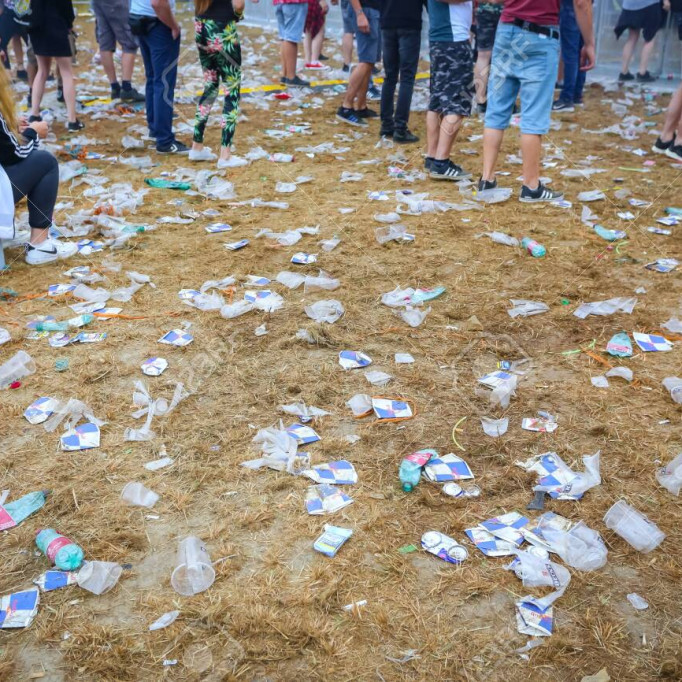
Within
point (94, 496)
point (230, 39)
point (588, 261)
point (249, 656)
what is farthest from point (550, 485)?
point (230, 39)

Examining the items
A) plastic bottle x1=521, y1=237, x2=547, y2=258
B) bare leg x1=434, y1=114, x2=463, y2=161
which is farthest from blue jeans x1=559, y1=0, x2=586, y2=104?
plastic bottle x1=521, y1=237, x2=547, y2=258

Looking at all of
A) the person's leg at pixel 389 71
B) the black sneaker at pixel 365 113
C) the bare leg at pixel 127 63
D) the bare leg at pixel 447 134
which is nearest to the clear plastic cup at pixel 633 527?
the bare leg at pixel 447 134

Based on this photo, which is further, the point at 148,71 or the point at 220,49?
the point at 148,71

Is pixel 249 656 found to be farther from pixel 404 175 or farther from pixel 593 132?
pixel 593 132

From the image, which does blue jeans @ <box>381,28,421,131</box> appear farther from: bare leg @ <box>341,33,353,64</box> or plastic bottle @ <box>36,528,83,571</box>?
plastic bottle @ <box>36,528,83,571</box>

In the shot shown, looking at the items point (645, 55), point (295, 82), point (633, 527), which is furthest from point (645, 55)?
point (633, 527)

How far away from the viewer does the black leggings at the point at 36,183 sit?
3807 millimetres

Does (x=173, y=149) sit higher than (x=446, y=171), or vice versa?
(x=446, y=171)

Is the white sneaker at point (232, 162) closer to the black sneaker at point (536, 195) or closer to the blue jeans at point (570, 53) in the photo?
the black sneaker at point (536, 195)

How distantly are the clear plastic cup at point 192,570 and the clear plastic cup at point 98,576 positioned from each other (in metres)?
0.17

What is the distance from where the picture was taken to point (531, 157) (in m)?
4.68

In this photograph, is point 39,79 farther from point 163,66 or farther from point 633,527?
point 633,527

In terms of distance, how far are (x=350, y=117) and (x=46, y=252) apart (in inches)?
165

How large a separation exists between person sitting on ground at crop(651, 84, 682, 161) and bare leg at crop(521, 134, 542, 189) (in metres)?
1.82
